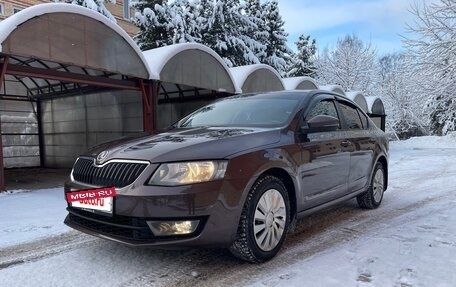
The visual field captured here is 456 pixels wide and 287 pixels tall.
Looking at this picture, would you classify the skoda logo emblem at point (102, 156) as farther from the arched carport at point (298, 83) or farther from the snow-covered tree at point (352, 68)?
the snow-covered tree at point (352, 68)

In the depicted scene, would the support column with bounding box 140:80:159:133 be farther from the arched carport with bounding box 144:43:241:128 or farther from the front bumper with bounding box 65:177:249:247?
the front bumper with bounding box 65:177:249:247

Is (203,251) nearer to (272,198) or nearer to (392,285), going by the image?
(272,198)

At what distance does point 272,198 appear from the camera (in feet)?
11.7

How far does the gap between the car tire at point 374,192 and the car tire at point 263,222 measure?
232 centimetres

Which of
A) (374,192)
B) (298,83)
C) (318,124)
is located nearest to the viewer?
(318,124)

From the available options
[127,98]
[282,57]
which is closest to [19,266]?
[127,98]

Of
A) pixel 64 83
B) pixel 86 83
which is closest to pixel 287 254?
pixel 86 83

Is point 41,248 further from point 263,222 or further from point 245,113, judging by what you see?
point 245,113

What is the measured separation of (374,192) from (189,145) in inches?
142

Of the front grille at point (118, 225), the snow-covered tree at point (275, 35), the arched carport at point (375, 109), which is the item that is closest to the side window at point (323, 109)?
the front grille at point (118, 225)

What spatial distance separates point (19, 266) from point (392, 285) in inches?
126

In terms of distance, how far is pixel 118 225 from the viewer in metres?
3.17

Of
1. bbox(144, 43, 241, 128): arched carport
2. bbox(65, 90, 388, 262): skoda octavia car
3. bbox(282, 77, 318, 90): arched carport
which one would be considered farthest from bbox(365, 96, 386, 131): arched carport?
bbox(65, 90, 388, 262): skoda octavia car

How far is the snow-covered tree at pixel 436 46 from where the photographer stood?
15.9 meters
